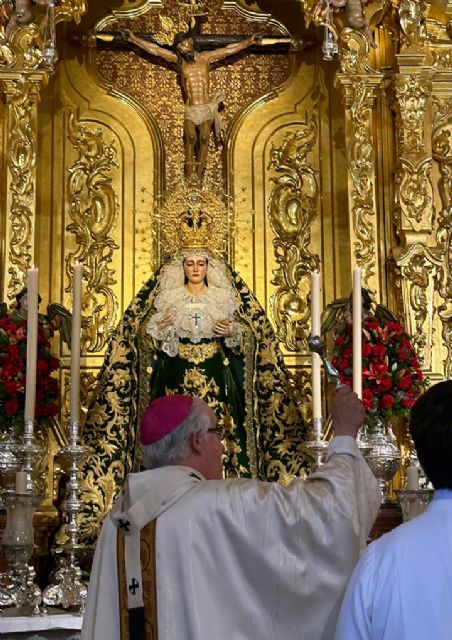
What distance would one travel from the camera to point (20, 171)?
6.73 m

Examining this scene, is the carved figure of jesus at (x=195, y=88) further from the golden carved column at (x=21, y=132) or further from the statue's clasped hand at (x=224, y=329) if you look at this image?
the statue's clasped hand at (x=224, y=329)

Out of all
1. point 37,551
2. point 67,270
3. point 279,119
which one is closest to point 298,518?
point 37,551

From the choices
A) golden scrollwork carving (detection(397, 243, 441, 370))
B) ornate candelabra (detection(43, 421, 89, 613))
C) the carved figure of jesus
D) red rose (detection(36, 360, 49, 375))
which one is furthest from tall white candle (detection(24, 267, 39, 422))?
golden scrollwork carving (detection(397, 243, 441, 370))

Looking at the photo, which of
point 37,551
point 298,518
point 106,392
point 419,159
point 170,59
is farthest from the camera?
point 170,59

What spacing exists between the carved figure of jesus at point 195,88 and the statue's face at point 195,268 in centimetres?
79

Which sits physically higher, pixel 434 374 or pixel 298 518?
pixel 434 374

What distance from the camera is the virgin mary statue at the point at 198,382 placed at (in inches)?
246

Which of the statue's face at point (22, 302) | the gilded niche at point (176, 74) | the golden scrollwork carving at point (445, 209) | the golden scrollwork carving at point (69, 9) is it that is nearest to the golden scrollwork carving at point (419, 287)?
the golden scrollwork carving at point (445, 209)

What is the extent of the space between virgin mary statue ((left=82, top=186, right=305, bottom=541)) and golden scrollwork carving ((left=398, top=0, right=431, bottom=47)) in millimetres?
1929

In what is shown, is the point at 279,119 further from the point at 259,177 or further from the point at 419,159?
the point at 419,159

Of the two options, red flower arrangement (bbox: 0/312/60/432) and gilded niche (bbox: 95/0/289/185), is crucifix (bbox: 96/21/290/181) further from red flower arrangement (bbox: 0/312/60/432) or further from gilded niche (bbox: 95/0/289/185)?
red flower arrangement (bbox: 0/312/60/432)

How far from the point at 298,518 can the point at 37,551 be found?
2.98m

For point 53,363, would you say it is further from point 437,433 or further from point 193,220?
point 437,433

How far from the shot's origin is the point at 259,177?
7.33 m
